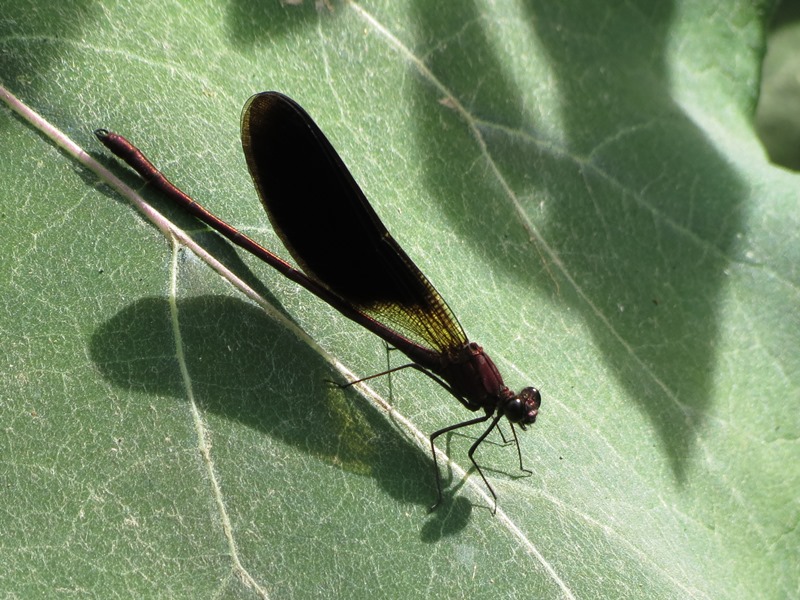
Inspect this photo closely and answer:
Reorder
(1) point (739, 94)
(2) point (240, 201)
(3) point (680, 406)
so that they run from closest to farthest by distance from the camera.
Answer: (2) point (240, 201)
(3) point (680, 406)
(1) point (739, 94)

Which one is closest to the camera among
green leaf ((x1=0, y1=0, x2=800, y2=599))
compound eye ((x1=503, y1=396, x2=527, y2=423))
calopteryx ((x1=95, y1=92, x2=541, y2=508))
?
green leaf ((x1=0, y1=0, x2=800, y2=599))

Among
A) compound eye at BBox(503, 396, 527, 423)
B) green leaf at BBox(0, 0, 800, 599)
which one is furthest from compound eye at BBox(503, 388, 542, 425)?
green leaf at BBox(0, 0, 800, 599)

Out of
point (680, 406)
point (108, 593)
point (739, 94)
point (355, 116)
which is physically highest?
point (739, 94)

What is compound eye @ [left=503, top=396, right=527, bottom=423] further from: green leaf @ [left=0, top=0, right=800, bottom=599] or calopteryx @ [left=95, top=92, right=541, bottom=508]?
green leaf @ [left=0, top=0, right=800, bottom=599]

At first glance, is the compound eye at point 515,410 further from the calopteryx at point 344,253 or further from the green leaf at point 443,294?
the green leaf at point 443,294

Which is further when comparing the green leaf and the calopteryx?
the calopteryx

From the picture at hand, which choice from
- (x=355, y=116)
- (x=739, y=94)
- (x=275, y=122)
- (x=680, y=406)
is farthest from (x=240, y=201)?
(x=739, y=94)

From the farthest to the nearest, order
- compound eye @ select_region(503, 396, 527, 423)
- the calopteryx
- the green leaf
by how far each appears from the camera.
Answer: compound eye @ select_region(503, 396, 527, 423)
the calopteryx
the green leaf

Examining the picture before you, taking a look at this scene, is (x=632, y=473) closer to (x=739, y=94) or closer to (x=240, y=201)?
(x=240, y=201)
